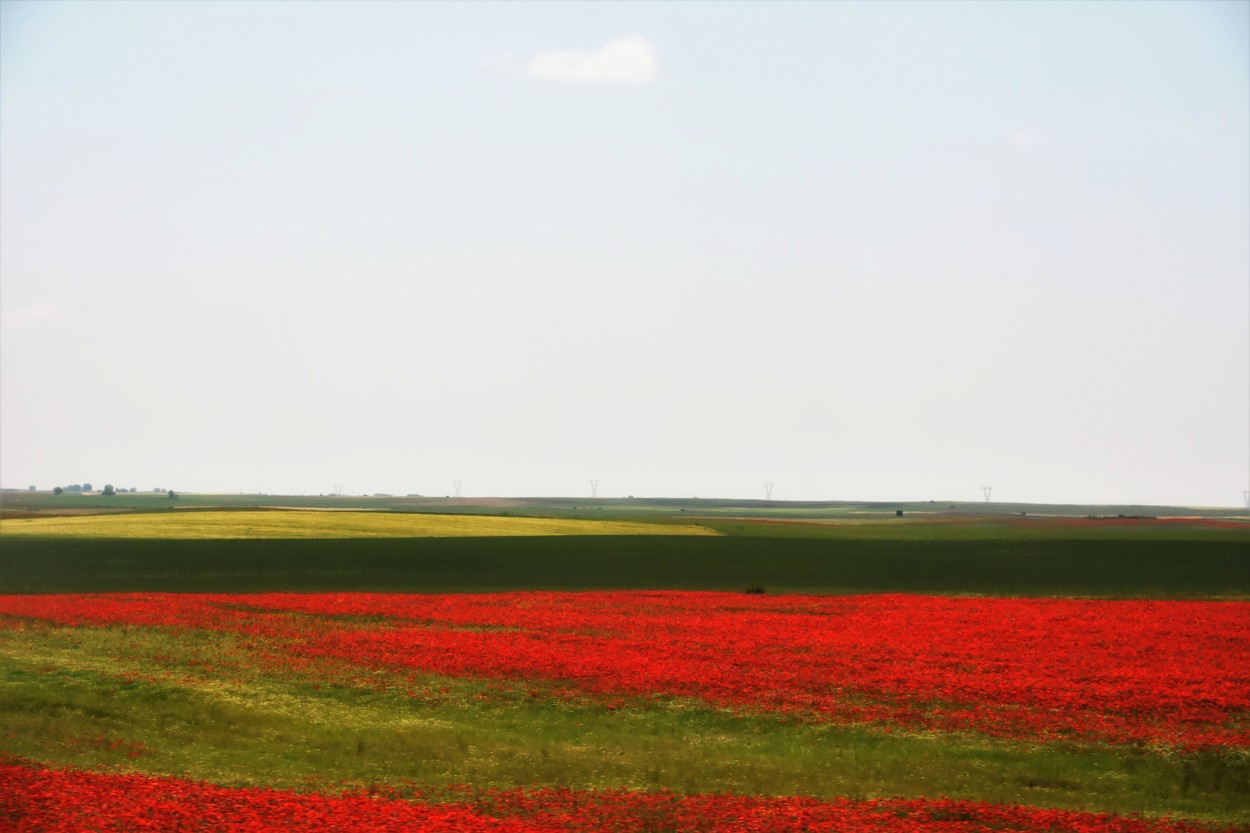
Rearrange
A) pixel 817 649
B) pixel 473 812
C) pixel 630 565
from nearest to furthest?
pixel 473 812
pixel 817 649
pixel 630 565

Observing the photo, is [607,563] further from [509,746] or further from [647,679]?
[509,746]

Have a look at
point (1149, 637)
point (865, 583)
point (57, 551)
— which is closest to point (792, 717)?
point (1149, 637)

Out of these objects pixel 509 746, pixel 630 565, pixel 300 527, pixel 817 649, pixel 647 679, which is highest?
pixel 300 527

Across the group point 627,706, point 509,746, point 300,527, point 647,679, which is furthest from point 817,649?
point 300,527

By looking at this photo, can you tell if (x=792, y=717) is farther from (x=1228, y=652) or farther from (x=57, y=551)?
(x=57, y=551)

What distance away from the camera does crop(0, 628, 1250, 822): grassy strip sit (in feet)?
78.5

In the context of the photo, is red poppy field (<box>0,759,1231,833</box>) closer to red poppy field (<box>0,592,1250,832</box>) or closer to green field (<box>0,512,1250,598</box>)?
red poppy field (<box>0,592,1250,832</box>)

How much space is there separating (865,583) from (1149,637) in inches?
943

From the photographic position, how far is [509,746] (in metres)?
27.1

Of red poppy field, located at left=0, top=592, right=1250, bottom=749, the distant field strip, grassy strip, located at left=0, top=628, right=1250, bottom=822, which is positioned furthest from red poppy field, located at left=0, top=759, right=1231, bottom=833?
the distant field strip

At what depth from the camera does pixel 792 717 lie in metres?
29.7

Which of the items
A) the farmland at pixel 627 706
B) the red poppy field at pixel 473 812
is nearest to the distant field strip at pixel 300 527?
the farmland at pixel 627 706

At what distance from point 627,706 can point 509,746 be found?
4.71 metres

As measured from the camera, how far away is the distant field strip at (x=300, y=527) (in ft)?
322
